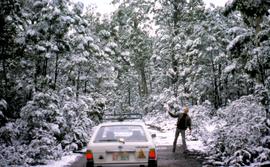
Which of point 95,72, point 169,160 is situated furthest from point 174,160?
point 95,72

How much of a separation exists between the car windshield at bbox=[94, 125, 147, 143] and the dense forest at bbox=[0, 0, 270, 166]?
3.81 m

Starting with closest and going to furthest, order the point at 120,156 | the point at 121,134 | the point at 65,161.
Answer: the point at 120,156
the point at 121,134
the point at 65,161

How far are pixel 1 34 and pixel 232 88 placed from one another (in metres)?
18.2

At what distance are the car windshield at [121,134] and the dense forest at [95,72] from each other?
150 inches

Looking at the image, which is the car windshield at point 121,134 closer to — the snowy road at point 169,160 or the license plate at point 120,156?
the license plate at point 120,156

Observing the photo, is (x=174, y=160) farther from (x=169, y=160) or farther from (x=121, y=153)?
(x=121, y=153)

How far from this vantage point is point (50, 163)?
12031mm

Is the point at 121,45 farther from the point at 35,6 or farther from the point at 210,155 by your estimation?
the point at 210,155

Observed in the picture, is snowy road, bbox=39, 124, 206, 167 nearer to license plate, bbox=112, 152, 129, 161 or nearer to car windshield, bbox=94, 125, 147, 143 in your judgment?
car windshield, bbox=94, 125, 147, 143

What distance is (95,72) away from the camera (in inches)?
974

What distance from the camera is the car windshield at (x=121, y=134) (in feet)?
23.9

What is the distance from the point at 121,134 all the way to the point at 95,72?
17248mm

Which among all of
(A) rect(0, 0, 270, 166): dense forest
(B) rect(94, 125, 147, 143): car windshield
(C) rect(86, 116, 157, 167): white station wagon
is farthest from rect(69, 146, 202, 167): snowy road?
(C) rect(86, 116, 157, 167): white station wagon

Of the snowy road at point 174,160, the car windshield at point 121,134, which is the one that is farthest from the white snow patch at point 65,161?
the car windshield at point 121,134
